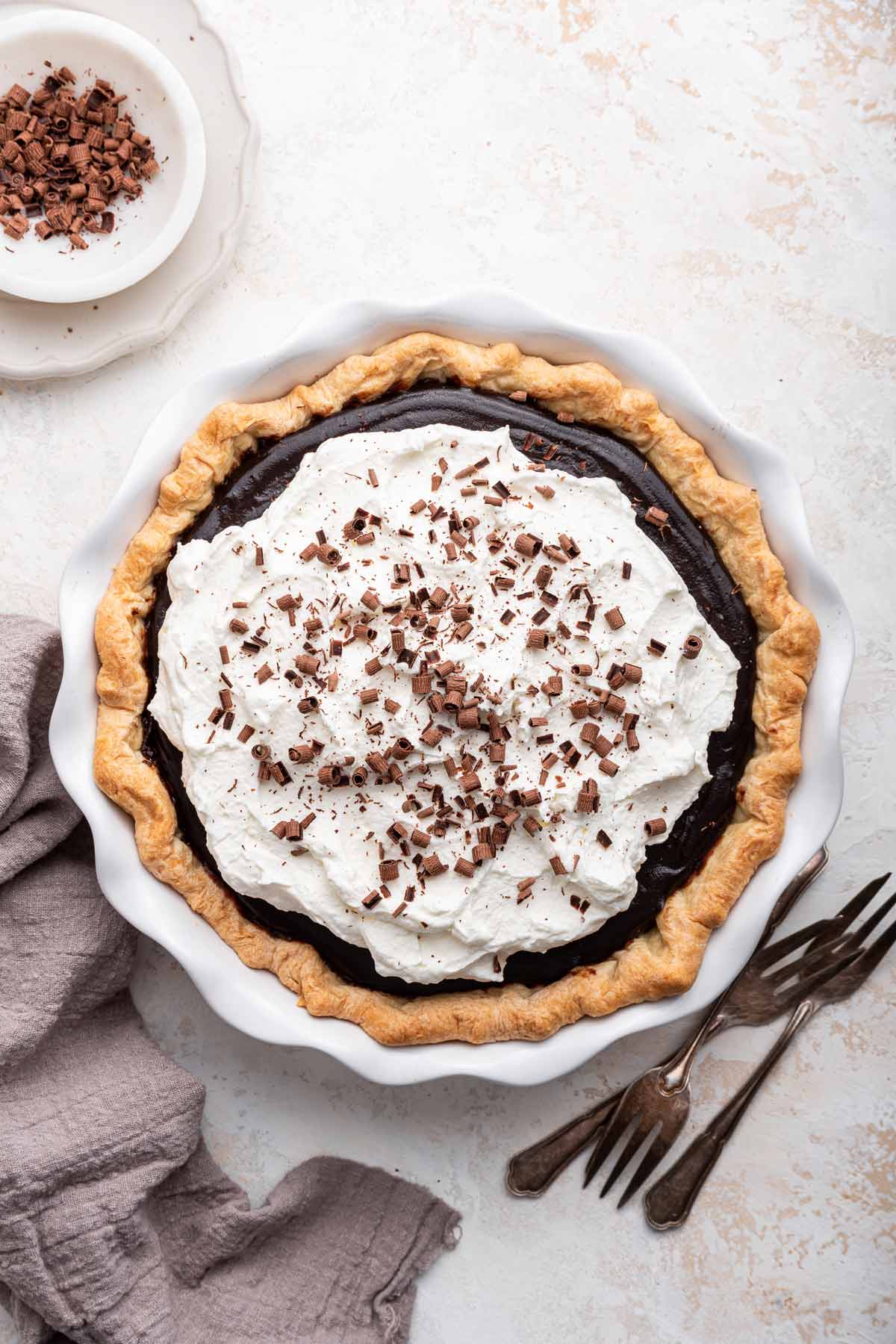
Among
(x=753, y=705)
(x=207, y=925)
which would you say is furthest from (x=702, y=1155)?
(x=207, y=925)

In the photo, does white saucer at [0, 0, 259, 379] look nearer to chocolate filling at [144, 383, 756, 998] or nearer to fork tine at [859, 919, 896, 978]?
chocolate filling at [144, 383, 756, 998]

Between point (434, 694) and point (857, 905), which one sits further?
point (857, 905)

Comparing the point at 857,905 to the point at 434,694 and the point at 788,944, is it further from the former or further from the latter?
the point at 434,694

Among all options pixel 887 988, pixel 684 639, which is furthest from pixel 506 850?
pixel 887 988

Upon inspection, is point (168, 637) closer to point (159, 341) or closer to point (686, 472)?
point (159, 341)

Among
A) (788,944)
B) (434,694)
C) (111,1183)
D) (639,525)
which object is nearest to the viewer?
(434,694)

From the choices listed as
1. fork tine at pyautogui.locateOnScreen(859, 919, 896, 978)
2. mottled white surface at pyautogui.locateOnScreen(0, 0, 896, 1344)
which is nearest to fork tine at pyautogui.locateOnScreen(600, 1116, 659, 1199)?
mottled white surface at pyautogui.locateOnScreen(0, 0, 896, 1344)
